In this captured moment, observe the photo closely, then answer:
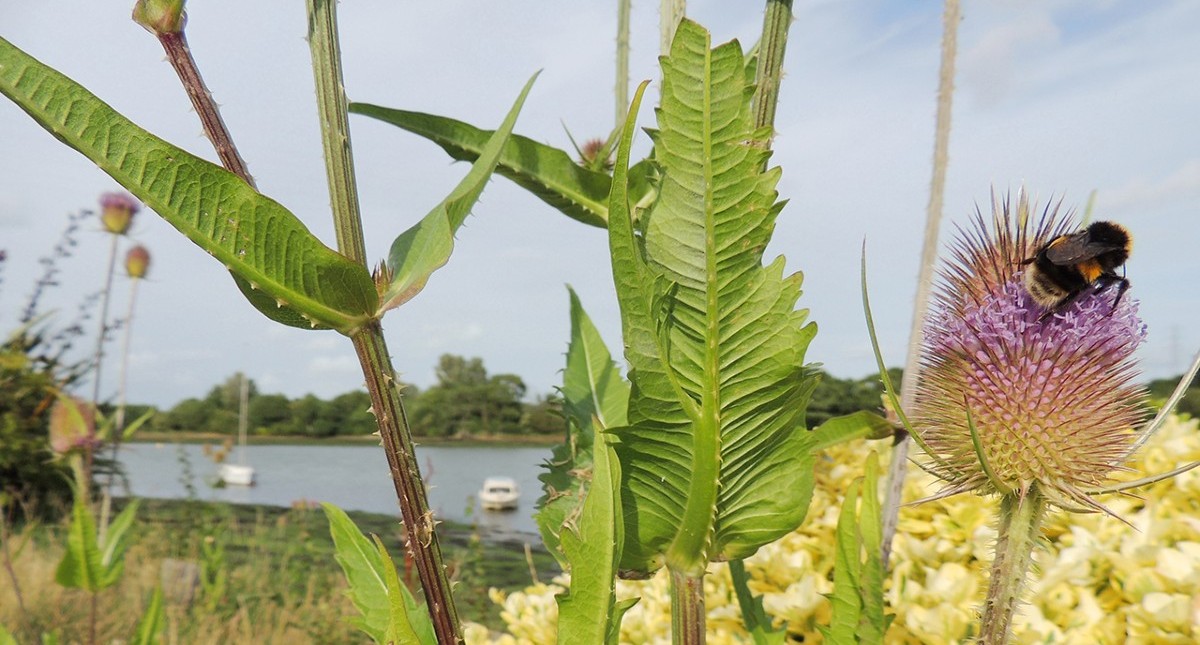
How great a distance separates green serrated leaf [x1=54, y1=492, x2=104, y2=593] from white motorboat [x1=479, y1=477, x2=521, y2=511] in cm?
1805

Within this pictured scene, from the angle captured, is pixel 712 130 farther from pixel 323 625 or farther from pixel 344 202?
pixel 323 625

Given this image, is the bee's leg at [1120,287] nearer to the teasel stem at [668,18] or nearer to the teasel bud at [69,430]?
the teasel stem at [668,18]

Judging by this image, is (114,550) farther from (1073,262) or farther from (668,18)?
(1073,262)

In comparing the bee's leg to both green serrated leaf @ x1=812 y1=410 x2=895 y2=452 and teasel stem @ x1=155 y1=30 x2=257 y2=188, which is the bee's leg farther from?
teasel stem @ x1=155 y1=30 x2=257 y2=188

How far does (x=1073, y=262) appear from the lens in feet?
2.94

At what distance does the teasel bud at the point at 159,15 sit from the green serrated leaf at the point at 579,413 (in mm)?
594

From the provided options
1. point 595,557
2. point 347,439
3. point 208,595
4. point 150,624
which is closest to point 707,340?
point 595,557

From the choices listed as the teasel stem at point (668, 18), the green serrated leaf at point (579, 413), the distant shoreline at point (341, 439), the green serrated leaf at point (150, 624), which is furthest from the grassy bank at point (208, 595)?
the distant shoreline at point (341, 439)

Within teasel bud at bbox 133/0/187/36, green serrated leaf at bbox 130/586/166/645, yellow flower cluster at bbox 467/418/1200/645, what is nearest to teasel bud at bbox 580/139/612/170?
teasel bud at bbox 133/0/187/36

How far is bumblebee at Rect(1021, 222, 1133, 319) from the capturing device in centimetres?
90

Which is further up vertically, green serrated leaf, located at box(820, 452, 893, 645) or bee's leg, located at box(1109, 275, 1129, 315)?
bee's leg, located at box(1109, 275, 1129, 315)

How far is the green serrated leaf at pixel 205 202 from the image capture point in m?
0.64

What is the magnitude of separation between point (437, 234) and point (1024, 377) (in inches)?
26.1

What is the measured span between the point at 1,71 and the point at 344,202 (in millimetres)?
262
